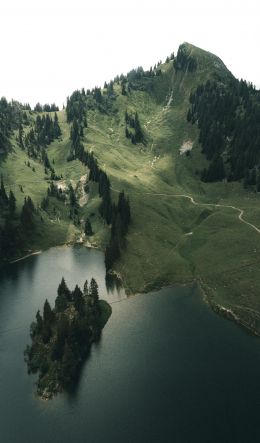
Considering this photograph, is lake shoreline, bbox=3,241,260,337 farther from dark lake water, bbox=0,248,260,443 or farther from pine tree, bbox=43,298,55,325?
pine tree, bbox=43,298,55,325

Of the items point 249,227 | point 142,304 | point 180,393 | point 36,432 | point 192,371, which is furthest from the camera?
point 249,227

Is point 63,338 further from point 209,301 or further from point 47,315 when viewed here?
point 209,301

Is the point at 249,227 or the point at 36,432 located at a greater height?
the point at 249,227

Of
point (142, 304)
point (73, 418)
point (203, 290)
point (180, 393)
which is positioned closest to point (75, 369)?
point (73, 418)

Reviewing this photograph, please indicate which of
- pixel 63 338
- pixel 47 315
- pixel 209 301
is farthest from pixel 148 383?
pixel 209 301

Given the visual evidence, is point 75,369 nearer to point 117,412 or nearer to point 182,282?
point 117,412

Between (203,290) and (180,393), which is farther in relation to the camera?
(203,290)

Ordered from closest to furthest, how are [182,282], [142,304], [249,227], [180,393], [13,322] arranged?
[180,393], [13,322], [142,304], [182,282], [249,227]

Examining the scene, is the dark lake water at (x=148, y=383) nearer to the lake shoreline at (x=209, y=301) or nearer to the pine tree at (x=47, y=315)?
the lake shoreline at (x=209, y=301)
